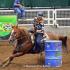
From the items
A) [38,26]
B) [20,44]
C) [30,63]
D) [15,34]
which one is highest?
[38,26]

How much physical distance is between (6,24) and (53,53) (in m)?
6.83

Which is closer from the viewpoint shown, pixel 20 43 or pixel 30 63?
pixel 20 43

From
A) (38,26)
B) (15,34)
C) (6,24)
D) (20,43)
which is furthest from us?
(6,24)

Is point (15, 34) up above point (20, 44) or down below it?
above

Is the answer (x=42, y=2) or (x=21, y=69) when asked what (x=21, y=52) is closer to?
(x=21, y=69)

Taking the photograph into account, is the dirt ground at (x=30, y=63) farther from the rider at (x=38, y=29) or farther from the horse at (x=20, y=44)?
the rider at (x=38, y=29)

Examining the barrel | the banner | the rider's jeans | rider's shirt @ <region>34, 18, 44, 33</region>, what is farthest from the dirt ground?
the banner

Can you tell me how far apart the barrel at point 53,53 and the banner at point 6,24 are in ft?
21.3

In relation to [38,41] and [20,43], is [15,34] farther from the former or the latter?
[38,41]

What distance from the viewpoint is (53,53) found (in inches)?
513

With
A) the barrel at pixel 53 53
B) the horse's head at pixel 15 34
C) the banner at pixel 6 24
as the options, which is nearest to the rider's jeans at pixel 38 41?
the barrel at pixel 53 53

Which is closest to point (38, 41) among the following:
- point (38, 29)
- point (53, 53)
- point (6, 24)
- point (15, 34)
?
point (38, 29)

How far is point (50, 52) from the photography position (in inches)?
513

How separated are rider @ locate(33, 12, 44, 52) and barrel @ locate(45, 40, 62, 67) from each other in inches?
17.5
